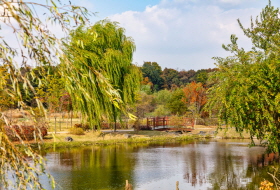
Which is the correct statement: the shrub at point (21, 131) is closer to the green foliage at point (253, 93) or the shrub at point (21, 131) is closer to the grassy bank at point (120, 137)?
the grassy bank at point (120, 137)

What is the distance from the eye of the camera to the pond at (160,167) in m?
13.5

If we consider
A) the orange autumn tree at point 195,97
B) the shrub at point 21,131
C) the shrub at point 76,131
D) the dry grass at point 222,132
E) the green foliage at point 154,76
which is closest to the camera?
the shrub at point 21,131

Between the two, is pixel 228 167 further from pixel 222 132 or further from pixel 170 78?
pixel 170 78

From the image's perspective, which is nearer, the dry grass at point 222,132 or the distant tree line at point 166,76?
the dry grass at point 222,132

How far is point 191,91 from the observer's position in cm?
4231

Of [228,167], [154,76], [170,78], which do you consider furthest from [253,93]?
[170,78]

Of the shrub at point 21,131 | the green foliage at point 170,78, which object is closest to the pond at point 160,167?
the shrub at point 21,131

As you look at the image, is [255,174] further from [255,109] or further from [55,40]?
[55,40]

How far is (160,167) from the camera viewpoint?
17.0 m

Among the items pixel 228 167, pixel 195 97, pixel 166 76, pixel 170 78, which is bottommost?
pixel 228 167

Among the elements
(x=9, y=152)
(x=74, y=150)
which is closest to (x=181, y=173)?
(x=74, y=150)

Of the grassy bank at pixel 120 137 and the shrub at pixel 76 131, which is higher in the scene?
the shrub at pixel 76 131

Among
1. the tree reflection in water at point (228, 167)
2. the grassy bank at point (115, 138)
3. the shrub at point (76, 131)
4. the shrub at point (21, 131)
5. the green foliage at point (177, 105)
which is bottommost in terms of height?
the tree reflection in water at point (228, 167)

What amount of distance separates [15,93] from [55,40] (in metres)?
0.73
